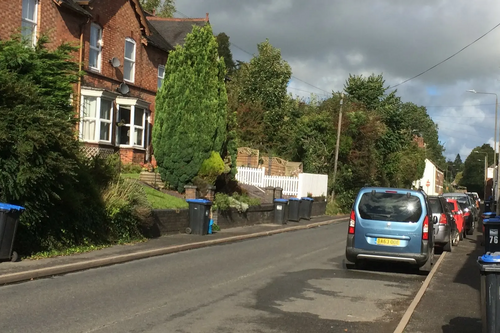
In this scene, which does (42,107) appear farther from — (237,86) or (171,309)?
(237,86)

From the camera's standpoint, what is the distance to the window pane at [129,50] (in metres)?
28.8

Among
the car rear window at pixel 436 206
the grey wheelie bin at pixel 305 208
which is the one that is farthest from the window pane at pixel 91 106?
the car rear window at pixel 436 206

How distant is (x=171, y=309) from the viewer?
8461 mm

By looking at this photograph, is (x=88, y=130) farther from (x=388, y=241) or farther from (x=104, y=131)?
(x=388, y=241)

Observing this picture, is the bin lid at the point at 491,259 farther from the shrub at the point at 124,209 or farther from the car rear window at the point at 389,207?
the shrub at the point at 124,209

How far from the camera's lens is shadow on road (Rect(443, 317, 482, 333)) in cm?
786

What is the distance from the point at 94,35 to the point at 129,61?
277 cm

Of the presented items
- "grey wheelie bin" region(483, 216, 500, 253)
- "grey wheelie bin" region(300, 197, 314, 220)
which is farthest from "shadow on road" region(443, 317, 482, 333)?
"grey wheelie bin" region(300, 197, 314, 220)

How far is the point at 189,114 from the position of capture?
23.8m

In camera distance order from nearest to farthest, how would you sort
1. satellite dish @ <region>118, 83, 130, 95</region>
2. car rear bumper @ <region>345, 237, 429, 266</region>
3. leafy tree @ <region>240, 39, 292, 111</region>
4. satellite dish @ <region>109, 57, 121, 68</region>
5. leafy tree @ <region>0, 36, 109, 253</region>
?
1. leafy tree @ <region>0, 36, 109, 253</region>
2. car rear bumper @ <region>345, 237, 429, 266</region>
3. satellite dish @ <region>109, 57, 121, 68</region>
4. satellite dish @ <region>118, 83, 130, 95</region>
5. leafy tree @ <region>240, 39, 292, 111</region>

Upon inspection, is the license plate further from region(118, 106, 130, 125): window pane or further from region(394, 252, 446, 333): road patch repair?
region(118, 106, 130, 125): window pane

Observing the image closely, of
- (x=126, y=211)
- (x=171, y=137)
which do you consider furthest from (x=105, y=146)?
(x=126, y=211)

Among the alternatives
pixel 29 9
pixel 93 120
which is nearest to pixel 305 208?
pixel 93 120

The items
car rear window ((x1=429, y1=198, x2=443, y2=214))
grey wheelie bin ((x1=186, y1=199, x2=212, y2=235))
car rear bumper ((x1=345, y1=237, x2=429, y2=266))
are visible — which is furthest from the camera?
grey wheelie bin ((x1=186, y1=199, x2=212, y2=235))
